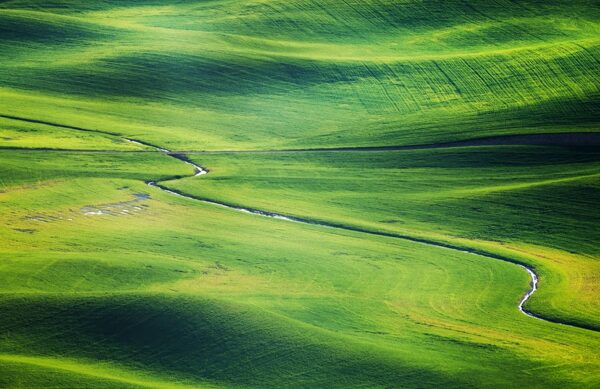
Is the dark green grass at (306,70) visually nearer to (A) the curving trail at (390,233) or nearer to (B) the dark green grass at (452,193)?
(A) the curving trail at (390,233)

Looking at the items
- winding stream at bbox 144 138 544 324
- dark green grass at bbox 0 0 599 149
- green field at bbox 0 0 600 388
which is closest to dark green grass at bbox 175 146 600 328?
green field at bbox 0 0 600 388

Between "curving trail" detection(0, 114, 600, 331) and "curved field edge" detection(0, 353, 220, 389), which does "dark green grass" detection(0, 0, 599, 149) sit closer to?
"curving trail" detection(0, 114, 600, 331)

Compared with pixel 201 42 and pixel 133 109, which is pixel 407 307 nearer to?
pixel 133 109

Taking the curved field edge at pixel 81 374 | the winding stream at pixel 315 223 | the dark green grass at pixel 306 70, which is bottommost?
the winding stream at pixel 315 223

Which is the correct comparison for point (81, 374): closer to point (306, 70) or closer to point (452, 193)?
point (452, 193)

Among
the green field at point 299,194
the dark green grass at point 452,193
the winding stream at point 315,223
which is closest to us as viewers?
the green field at point 299,194

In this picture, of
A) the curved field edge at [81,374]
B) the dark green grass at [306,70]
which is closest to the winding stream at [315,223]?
the dark green grass at [306,70]

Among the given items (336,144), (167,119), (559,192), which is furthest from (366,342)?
(167,119)

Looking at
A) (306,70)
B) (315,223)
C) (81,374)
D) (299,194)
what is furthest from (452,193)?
(81,374)
